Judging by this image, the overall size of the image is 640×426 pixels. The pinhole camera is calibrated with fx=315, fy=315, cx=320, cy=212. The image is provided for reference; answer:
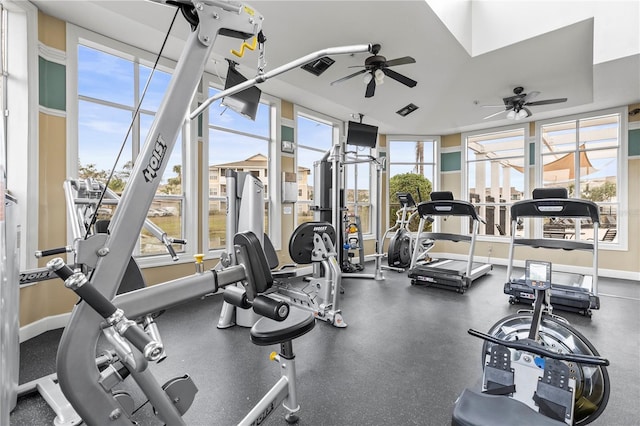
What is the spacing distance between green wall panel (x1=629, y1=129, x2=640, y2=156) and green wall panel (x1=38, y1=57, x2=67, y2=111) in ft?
29.4

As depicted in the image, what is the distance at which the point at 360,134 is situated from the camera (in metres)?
5.66

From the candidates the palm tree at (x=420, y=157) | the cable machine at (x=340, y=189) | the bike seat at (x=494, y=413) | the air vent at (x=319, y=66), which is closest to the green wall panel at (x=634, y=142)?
the palm tree at (x=420, y=157)

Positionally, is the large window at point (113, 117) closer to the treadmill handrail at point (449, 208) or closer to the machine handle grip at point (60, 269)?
the machine handle grip at point (60, 269)

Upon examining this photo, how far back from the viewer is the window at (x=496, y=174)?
23.7 ft

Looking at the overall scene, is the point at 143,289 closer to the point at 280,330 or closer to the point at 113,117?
the point at 280,330

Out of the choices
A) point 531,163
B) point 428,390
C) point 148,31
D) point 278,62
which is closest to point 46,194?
point 148,31

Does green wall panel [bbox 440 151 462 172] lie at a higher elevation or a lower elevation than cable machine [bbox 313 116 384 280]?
higher

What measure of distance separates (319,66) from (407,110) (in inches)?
103

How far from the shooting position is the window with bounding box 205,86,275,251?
190 inches

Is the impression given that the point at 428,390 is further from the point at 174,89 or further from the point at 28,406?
the point at 28,406

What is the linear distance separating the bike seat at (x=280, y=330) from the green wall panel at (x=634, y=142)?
744 centimetres

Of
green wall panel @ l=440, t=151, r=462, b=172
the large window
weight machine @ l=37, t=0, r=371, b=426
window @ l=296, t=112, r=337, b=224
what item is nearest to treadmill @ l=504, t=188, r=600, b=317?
window @ l=296, t=112, r=337, b=224

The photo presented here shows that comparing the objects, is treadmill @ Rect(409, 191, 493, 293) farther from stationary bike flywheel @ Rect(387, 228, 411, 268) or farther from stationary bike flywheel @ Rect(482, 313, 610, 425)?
stationary bike flywheel @ Rect(482, 313, 610, 425)

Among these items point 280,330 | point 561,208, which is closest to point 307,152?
point 561,208
